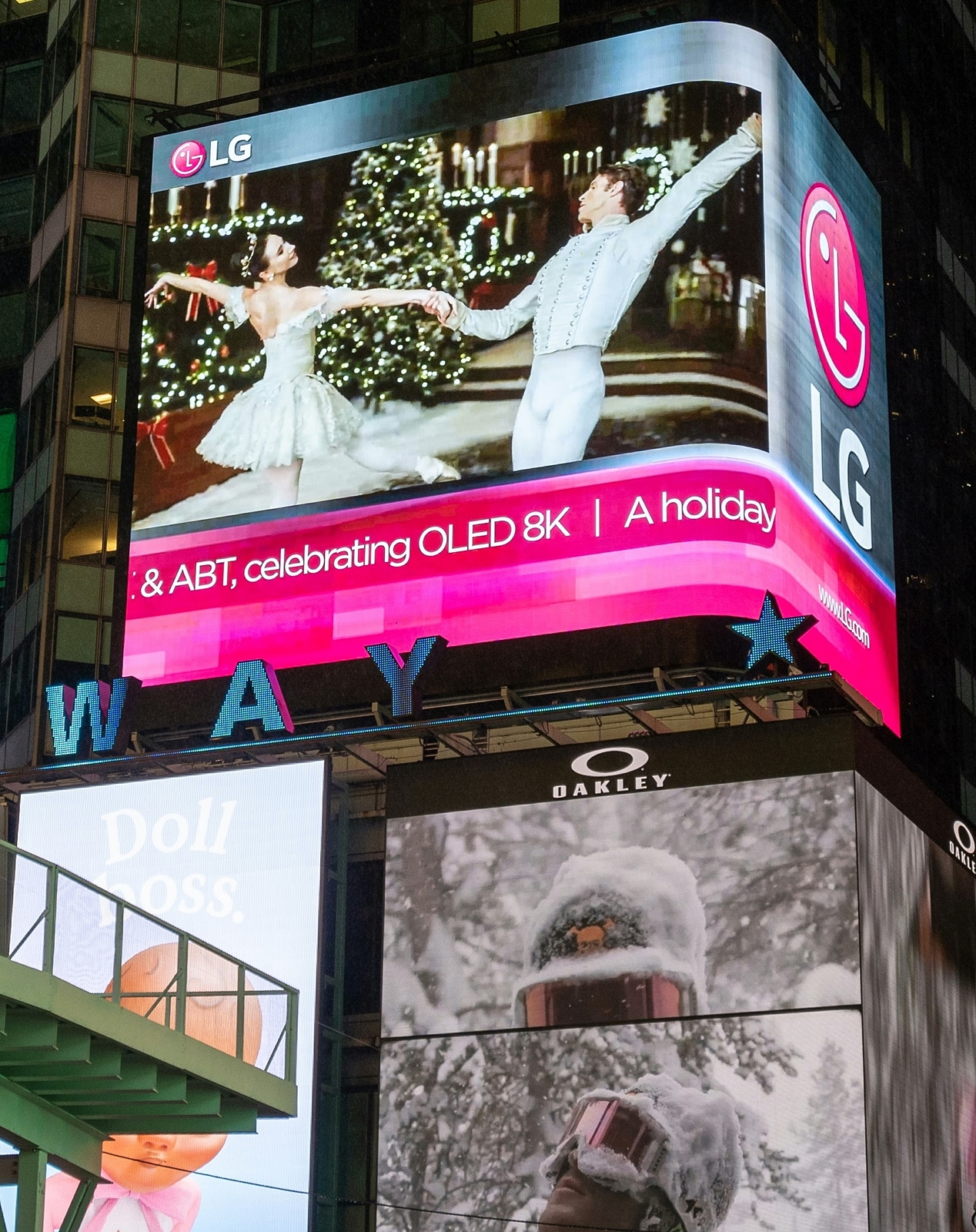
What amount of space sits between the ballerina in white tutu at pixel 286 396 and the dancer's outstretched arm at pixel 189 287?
3 centimetres

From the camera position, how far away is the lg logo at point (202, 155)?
40281mm

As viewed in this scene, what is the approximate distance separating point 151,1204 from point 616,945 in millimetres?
7805

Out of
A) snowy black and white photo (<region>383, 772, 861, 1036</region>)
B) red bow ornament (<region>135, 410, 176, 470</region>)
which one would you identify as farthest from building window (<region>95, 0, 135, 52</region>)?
snowy black and white photo (<region>383, 772, 861, 1036</region>)

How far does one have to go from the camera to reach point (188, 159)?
40844 mm

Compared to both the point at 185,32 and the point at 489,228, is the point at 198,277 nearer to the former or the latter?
the point at 489,228

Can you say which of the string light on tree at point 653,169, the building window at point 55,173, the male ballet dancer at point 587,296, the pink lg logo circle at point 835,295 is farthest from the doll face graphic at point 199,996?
the building window at point 55,173

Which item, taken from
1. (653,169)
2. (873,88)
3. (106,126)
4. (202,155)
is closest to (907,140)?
(873,88)

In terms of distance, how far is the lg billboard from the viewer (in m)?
34.8

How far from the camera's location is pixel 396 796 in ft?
114

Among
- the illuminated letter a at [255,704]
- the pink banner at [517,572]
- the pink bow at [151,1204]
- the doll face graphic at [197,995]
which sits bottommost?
the pink bow at [151,1204]

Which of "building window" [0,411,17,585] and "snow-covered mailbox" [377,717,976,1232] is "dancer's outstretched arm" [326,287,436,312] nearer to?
"snow-covered mailbox" [377,717,976,1232]

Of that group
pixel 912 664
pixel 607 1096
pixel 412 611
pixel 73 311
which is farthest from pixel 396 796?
pixel 912 664

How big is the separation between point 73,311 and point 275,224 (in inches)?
558

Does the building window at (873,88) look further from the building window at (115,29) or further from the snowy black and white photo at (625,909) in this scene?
the snowy black and white photo at (625,909)
